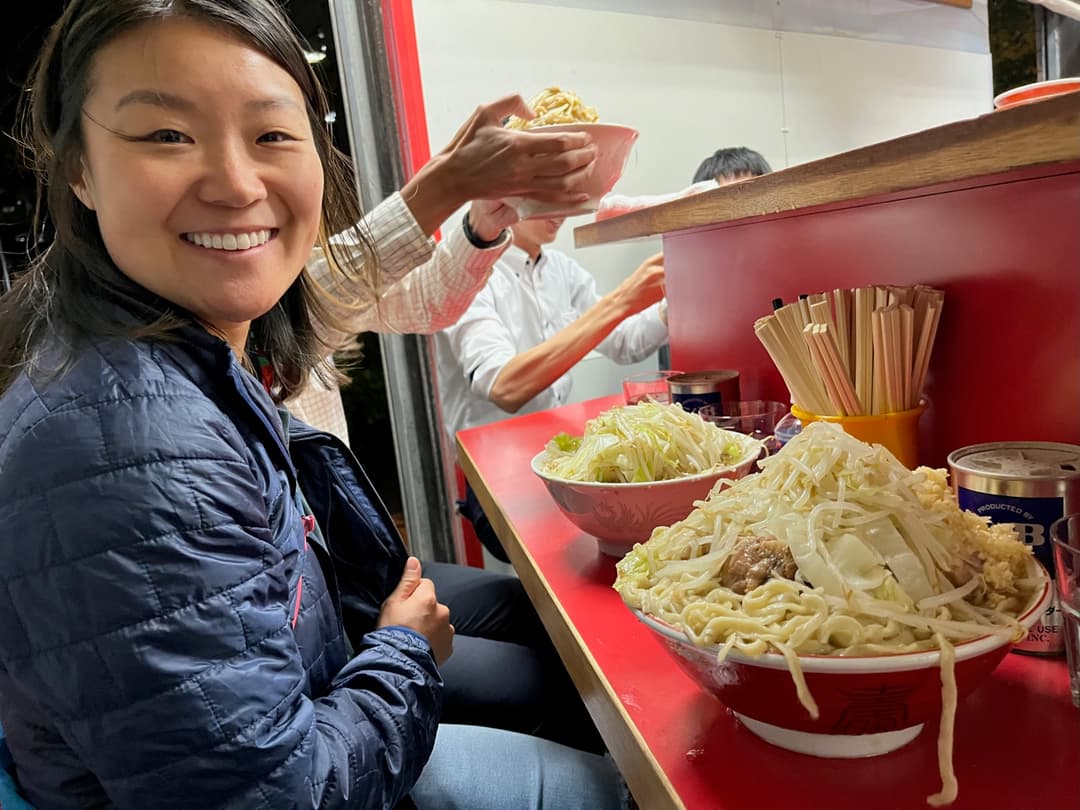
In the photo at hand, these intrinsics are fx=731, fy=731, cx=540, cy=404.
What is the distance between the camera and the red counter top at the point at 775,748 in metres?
0.54

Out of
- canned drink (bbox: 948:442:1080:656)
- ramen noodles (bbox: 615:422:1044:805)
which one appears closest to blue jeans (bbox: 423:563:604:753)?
ramen noodles (bbox: 615:422:1044:805)

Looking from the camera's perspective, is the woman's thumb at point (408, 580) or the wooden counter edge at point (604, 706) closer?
the wooden counter edge at point (604, 706)

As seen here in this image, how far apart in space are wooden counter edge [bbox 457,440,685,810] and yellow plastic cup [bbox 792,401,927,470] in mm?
425

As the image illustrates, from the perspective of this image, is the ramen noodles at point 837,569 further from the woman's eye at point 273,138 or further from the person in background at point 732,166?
the person in background at point 732,166

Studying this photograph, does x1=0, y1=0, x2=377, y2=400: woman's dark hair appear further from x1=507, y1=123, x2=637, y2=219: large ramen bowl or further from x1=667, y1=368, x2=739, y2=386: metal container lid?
x1=667, y1=368, x2=739, y2=386: metal container lid

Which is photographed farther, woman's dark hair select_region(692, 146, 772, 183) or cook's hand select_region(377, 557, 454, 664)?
woman's dark hair select_region(692, 146, 772, 183)

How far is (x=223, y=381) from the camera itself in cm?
85

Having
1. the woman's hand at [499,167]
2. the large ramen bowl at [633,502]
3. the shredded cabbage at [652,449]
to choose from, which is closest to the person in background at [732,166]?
the woman's hand at [499,167]

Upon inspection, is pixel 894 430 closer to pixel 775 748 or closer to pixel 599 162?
pixel 775 748

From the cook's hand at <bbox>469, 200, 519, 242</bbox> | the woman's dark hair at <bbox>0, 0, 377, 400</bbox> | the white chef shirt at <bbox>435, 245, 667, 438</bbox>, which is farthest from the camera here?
the white chef shirt at <bbox>435, 245, 667, 438</bbox>

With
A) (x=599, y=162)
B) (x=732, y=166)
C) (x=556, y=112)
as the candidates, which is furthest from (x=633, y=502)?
(x=732, y=166)

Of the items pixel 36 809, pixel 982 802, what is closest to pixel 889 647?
pixel 982 802

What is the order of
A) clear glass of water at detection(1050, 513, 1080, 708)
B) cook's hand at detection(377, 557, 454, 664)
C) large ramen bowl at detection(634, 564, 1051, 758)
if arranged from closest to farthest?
1. large ramen bowl at detection(634, 564, 1051, 758)
2. clear glass of water at detection(1050, 513, 1080, 708)
3. cook's hand at detection(377, 557, 454, 664)

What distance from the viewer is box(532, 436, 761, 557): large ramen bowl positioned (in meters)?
0.93
